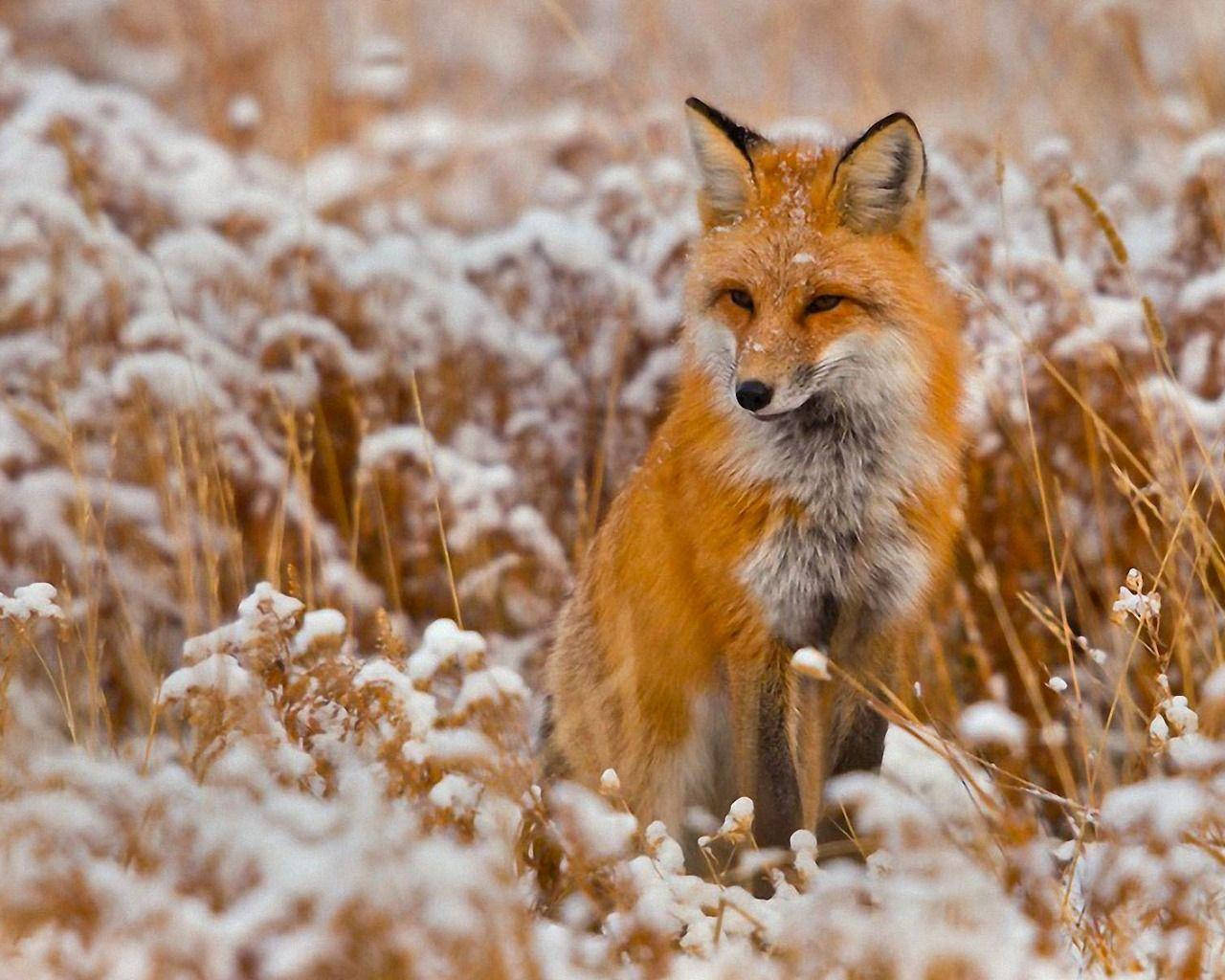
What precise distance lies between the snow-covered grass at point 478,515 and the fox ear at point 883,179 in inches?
9.0

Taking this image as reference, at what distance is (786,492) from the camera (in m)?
3.27

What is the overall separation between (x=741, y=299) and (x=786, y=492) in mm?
489

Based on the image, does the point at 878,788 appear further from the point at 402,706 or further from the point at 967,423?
the point at 967,423

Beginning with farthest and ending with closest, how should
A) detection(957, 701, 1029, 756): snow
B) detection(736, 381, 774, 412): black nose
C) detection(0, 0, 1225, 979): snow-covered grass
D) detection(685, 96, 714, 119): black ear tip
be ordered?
detection(685, 96, 714, 119): black ear tip → detection(736, 381, 774, 412): black nose → detection(0, 0, 1225, 979): snow-covered grass → detection(957, 701, 1029, 756): snow

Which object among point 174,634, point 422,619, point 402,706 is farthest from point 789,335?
point 174,634

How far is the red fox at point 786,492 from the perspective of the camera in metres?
3.19

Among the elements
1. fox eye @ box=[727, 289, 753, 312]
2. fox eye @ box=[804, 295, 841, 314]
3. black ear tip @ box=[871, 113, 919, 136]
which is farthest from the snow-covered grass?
fox eye @ box=[727, 289, 753, 312]

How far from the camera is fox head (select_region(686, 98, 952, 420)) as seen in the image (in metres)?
3.13

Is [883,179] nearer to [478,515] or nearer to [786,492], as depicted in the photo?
[786,492]

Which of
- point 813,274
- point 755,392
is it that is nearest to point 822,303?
point 813,274

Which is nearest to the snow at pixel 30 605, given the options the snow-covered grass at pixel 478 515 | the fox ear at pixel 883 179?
the snow-covered grass at pixel 478 515

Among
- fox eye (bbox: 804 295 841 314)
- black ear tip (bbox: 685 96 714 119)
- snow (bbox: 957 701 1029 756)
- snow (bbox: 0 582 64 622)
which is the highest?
black ear tip (bbox: 685 96 714 119)

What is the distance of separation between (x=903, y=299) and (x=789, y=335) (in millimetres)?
330

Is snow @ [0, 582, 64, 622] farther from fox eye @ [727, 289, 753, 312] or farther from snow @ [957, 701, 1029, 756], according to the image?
snow @ [957, 701, 1029, 756]
